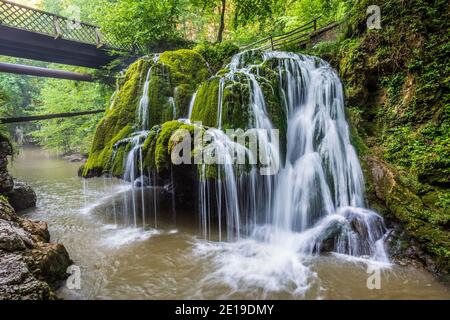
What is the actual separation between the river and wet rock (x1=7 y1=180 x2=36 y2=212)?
96.7 inches

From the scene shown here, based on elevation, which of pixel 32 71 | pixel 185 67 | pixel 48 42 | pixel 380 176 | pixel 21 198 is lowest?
pixel 21 198

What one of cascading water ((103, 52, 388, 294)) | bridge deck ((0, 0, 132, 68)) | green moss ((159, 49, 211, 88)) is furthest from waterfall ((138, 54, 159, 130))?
bridge deck ((0, 0, 132, 68))

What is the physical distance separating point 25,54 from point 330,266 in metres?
15.2

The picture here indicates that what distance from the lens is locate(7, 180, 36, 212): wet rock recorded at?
27.8 ft

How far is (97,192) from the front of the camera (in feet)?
35.3

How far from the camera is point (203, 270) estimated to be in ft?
16.0

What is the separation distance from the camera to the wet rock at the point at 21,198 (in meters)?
8.46

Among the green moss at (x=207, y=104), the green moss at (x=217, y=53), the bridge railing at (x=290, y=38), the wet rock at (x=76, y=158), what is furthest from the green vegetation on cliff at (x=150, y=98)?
the wet rock at (x=76, y=158)

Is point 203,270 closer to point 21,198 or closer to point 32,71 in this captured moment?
point 21,198

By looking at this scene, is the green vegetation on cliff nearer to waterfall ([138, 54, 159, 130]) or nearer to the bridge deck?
waterfall ([138, 54, 159, 130])

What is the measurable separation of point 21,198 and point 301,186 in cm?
893

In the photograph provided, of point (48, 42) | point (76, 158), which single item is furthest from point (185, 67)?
point (76, 158)
